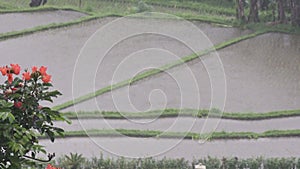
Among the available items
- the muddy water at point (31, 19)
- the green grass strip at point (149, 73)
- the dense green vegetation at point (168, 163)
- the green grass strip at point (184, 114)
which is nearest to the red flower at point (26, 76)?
the dense green vegetation at point (168, 163)

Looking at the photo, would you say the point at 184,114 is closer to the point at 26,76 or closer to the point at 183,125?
the point at 183,125

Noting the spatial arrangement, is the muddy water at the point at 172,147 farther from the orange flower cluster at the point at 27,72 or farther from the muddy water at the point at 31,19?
the muddy water at the point at 31,19

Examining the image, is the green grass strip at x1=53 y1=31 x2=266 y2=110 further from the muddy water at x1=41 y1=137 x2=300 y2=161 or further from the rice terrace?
the muddy water at x1=41 y1=137 x2=300 y2=161

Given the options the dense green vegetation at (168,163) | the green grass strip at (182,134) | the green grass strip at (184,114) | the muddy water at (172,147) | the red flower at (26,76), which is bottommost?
the dense green vegetation at (168,163)

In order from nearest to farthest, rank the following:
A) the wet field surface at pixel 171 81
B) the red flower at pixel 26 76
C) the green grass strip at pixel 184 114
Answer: the red flower at pixel 26 76
the wet field surface at pixel 171 81
the green grass strip at pixel 184 114

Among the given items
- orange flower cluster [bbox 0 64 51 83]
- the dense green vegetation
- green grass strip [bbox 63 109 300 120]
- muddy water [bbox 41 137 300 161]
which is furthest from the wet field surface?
orange flower cluster [bbox 0 64 51 83]

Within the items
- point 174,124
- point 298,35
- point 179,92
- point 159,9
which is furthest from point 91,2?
point 174,124

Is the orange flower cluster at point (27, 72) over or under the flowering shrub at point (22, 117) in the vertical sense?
over
